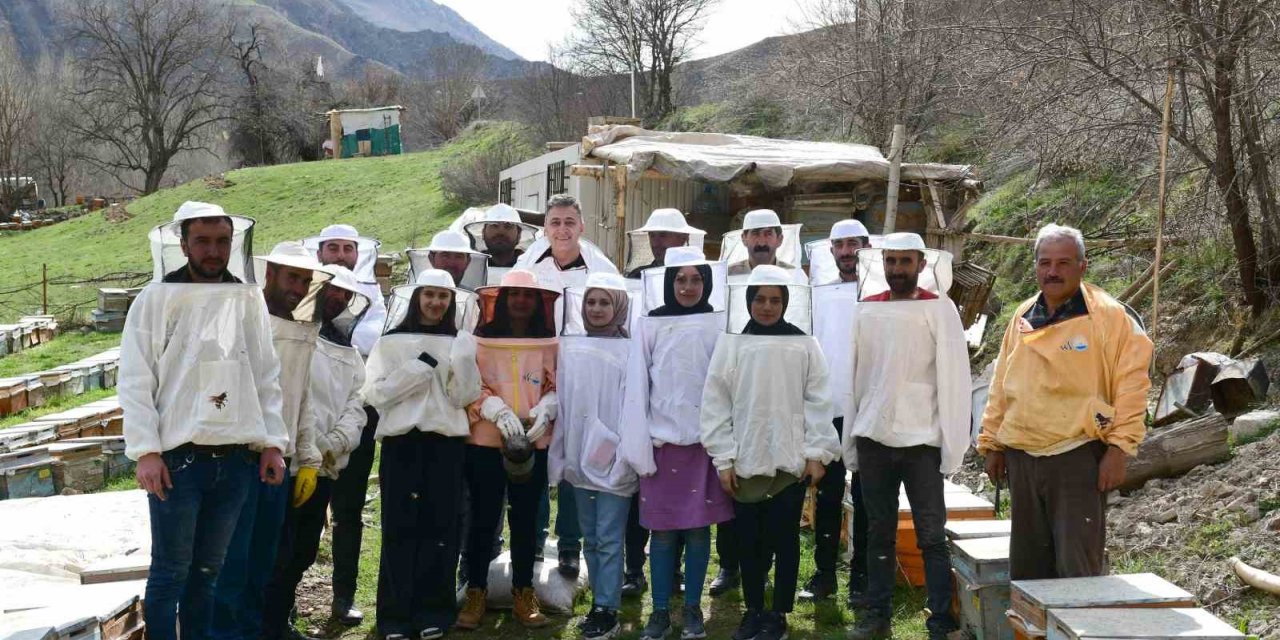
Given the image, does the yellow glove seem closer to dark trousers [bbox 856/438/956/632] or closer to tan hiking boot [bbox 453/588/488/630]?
tan hiking boot [bbox 453/588/488/630]

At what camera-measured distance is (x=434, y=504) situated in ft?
17.9

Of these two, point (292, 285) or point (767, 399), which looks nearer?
point (292, 285)

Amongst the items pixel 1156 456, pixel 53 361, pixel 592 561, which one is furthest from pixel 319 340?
pixel 53 361

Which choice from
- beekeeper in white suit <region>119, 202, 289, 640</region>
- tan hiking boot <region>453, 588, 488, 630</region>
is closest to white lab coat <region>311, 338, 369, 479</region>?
beekeeper in white suit <region>119, 202, 289, 640</region>

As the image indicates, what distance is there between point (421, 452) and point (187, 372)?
1.48m

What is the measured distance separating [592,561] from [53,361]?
596 inches

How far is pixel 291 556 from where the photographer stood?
539cm

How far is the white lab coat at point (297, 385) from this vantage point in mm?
4973

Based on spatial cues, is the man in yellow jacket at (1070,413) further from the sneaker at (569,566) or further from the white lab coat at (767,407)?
the sneaker at (569,566)

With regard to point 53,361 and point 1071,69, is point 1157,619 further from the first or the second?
point 53,361

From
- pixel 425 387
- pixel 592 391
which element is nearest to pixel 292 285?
pixel 425 387

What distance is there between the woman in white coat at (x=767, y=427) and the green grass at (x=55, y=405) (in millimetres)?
10170

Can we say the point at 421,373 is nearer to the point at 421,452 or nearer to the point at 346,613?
the point at 421,452

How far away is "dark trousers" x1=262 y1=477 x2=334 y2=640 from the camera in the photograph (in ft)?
17.6
